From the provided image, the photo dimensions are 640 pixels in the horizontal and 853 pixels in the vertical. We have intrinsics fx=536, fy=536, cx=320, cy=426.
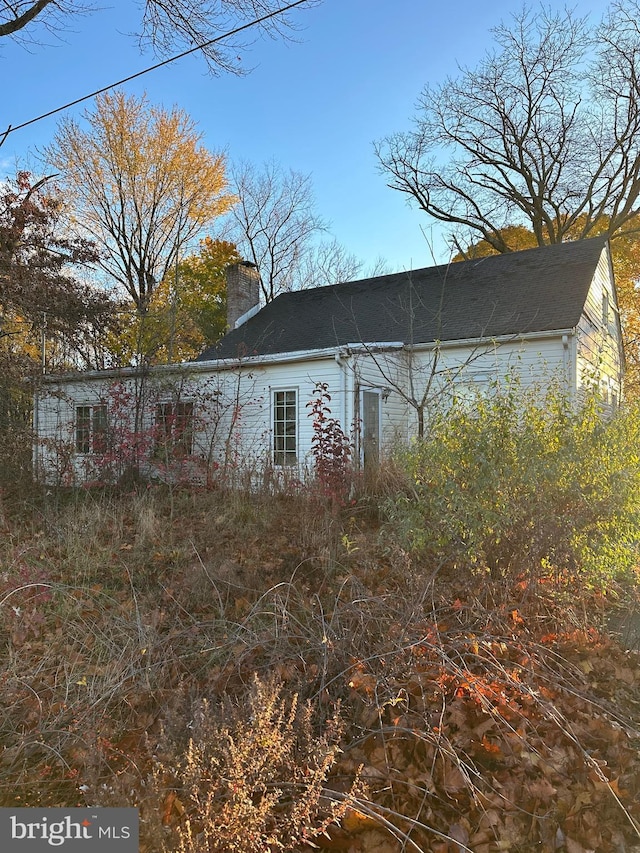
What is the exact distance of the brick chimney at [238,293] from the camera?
1733cm

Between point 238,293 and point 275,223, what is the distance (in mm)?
11484

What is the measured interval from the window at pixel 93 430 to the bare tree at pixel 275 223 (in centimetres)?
1603

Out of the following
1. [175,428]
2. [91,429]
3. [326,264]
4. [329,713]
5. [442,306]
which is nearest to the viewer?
[329,713]

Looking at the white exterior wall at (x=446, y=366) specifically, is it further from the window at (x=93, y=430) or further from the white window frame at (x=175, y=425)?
the window at (x=93, y=430)

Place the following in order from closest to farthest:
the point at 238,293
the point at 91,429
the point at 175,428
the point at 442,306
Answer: the point at 175,428
the point at 91,429
the point at 442,306
the point at 238,293

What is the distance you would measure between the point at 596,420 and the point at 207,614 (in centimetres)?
353

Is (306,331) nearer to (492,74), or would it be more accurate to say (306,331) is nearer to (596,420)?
(596,420)

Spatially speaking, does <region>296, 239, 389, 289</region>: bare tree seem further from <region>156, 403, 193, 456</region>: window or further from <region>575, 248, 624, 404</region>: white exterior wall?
<region>156, 403, 193, 456</region>: window

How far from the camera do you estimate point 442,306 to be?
12875mm

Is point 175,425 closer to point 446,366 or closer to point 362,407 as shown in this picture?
point 362,407

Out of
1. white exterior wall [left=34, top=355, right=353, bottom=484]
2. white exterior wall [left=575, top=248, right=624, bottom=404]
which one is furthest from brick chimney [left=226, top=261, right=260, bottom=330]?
white exterior wall [left=575, top=248, right=624, bottom=404]

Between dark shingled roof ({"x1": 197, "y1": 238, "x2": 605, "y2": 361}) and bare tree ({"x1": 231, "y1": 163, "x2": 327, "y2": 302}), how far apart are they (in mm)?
11483

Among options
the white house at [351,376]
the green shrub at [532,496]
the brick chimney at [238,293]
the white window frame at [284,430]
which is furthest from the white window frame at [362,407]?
the brick chimney at [238,293]

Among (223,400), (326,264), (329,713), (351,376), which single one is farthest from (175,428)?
(326,264)
